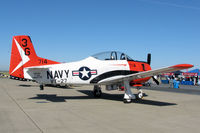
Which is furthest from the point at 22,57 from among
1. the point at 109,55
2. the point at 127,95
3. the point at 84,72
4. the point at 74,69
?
the point at 127,95

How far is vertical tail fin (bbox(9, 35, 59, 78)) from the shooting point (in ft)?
35.9

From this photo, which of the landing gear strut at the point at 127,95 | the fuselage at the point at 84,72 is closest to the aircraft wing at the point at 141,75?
the fuselage at the point at 84,72

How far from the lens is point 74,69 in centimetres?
1098

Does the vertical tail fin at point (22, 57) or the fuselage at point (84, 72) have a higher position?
the vertical tail fin at point (22, 57)

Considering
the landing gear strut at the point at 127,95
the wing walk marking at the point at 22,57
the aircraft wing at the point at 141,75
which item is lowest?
the landing gear strut at the point at 127,95

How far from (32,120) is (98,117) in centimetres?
233

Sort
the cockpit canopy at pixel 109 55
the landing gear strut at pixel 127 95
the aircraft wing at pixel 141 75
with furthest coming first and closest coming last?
the cockpit canopy at pixel 109 55 → the landing gear strut at pixel 127 95 → the aircraft wing at pixel 141 75

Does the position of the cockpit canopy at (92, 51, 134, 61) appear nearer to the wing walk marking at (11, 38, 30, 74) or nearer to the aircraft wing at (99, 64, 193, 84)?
the aircraft wing at (99, 64, 193, 84)

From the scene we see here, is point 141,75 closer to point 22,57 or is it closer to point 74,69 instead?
point 74,69

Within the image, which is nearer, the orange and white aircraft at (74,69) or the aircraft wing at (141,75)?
the aircraft wing at (141,75)

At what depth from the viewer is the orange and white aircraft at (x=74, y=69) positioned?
1080cm

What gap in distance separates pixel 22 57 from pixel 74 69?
10.1 ft

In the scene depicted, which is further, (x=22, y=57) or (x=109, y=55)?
(x=109, y=55)

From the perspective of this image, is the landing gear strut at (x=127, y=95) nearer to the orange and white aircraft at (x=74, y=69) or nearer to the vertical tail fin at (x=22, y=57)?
the orange and white aircraft at (x=74, y=69)
